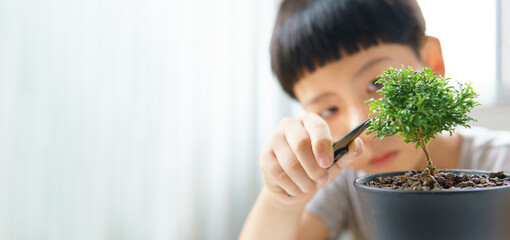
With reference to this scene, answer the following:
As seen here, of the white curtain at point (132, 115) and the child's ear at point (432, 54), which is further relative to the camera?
the white curtain at point (132, 115)

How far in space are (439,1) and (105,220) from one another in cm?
140

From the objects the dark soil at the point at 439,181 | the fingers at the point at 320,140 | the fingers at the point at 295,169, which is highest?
the fingers at the point at 320,140

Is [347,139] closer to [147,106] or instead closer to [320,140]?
[320,140]

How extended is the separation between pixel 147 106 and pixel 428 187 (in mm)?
952

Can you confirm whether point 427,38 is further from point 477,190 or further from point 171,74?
point 171,74

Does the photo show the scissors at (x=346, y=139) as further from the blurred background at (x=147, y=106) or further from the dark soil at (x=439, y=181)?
the blurred background at (x=147, y=106)

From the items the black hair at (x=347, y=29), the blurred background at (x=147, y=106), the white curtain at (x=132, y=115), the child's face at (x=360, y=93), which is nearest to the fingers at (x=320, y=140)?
the child's face at (x=360, y=93)

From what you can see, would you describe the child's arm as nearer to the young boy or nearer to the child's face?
the young boy

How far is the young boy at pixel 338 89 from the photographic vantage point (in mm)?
540

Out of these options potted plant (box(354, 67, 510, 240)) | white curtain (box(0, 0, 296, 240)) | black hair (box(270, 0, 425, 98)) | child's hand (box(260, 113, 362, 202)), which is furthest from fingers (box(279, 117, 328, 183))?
white curtain (box(0, 0, 296, 240))

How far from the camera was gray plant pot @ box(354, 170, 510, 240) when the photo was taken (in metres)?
0.26

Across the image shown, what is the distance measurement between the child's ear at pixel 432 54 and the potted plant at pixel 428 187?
401 millimetres

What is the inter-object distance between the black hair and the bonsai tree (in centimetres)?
40

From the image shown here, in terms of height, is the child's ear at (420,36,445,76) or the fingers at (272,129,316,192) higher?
the child's ear at (420,36,445,76)
